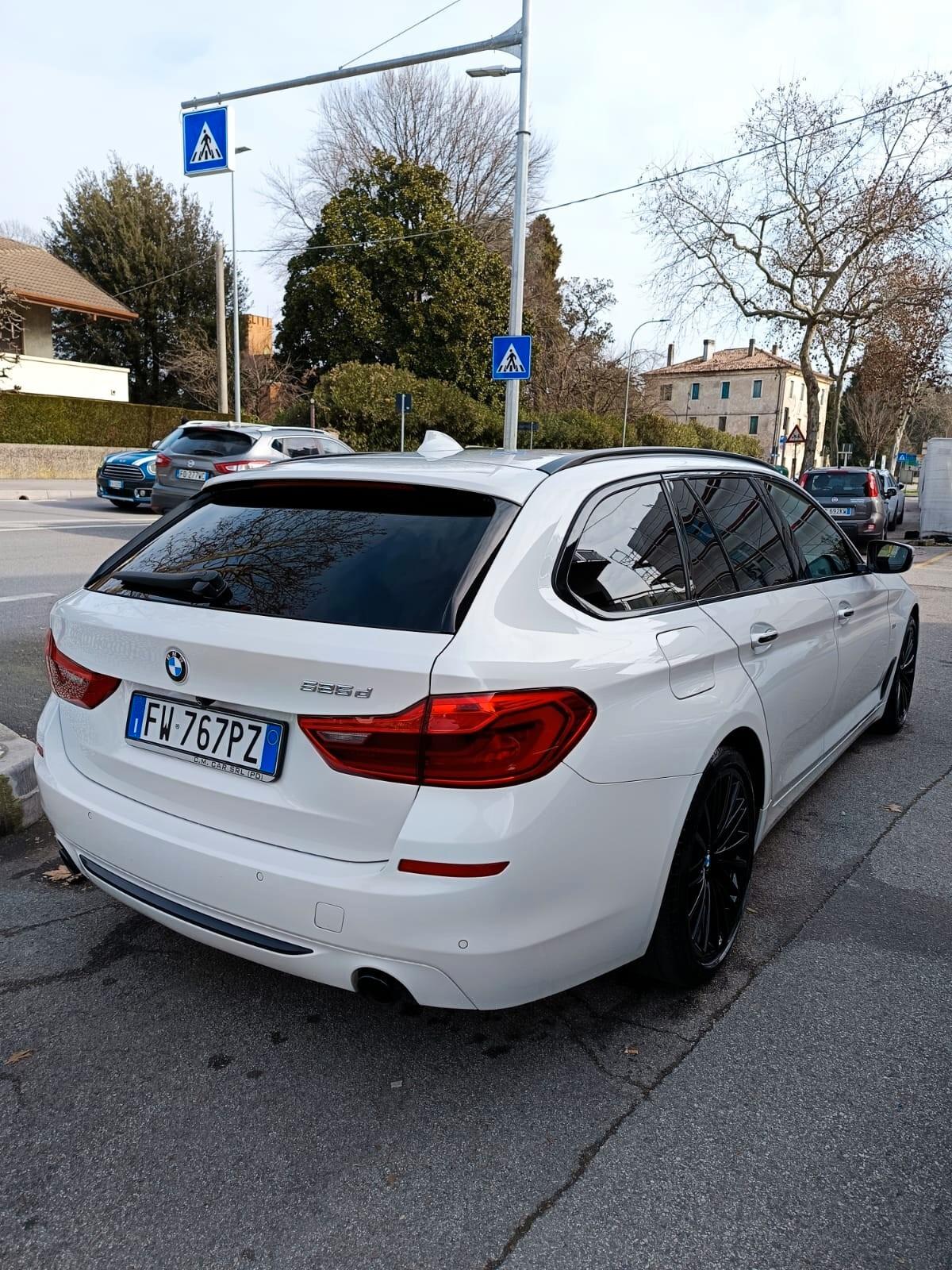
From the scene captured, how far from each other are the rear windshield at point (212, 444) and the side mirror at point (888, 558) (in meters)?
9.94

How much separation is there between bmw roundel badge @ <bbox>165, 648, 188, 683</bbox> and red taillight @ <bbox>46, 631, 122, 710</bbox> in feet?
0.74

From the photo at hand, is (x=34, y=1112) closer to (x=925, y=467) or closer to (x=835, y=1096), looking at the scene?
(x=835, y=1096)

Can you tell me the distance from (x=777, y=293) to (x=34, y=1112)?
32.1m

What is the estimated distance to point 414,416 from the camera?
93.9 feet

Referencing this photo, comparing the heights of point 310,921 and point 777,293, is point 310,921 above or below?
below

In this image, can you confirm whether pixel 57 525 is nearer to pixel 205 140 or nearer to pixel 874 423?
pixel 205 140

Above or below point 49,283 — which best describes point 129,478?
below

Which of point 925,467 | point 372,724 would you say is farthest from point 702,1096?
point 925,467

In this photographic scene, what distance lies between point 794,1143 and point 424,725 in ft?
4.28

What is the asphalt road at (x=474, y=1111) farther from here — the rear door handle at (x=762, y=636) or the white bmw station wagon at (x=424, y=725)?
the rear door handle at (x=762, y=636)

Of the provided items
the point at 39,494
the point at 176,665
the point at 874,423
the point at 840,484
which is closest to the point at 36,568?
the point at 176,665

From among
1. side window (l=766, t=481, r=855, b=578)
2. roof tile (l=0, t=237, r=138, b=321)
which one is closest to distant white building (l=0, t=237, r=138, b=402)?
roof tile (l=0, t=237, r=138, b=321)

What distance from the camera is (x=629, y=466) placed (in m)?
2.95

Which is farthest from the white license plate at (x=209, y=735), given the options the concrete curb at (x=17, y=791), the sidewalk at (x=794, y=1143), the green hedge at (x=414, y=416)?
the green hedge at (x=414, y=416)
